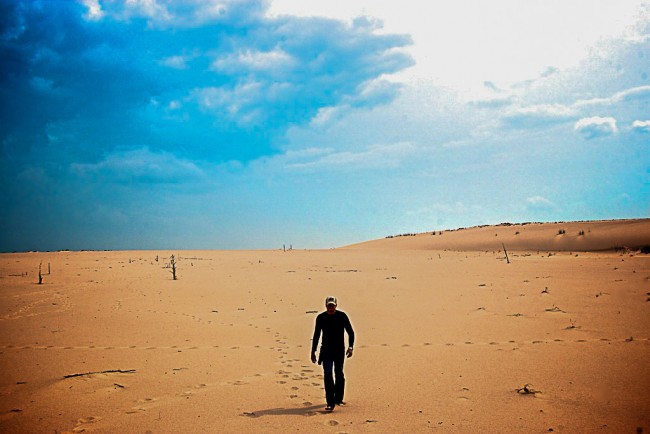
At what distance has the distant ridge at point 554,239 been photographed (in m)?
33.6

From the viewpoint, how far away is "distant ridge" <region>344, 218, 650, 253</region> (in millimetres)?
33584

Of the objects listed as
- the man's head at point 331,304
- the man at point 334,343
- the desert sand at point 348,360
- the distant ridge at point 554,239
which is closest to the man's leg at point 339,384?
the man at point 334,343

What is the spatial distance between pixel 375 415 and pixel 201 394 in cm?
280

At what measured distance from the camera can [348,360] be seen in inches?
337

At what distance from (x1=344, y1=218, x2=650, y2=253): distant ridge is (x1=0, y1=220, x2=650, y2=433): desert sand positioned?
1859 cm

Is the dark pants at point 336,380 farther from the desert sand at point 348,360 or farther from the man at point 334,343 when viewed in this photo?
the desert sand at point 348,360

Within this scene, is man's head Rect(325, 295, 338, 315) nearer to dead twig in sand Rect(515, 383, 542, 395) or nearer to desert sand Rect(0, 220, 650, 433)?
desert sand Rect(0, 220, 650, 433)

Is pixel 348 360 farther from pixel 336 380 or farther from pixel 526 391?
pixel 526 391

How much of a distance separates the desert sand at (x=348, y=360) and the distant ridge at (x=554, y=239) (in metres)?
18.6

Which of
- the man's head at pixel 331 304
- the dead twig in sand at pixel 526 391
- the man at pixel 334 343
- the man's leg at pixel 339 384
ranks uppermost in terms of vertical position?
the man's head at pixel 331 304

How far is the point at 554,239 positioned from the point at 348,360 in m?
37.3

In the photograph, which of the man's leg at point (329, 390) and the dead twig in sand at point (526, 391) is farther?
the dead twig in sand at point (526, 391)

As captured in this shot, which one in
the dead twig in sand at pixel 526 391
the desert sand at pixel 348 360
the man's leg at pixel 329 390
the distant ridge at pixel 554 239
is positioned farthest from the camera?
the distant ridge at pixel 554 239

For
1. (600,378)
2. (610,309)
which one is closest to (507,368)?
(600,378)
